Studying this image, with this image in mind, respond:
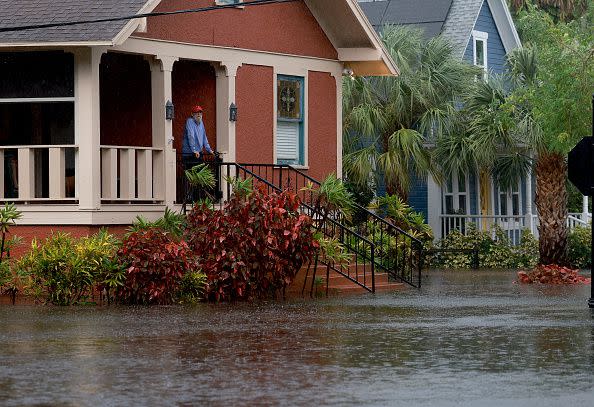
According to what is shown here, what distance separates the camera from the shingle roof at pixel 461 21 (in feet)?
137

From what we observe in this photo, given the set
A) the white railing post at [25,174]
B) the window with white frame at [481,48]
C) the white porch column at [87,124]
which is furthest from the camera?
the window with white frame at [481,48]

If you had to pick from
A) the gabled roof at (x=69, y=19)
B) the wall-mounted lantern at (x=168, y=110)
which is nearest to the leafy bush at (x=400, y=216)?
the wall-mounted lantern at (x=168, y=110)

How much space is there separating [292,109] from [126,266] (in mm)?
7905

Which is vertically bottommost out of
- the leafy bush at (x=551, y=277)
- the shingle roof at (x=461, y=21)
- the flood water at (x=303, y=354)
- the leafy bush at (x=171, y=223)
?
the flood water at (x=303, y=354)

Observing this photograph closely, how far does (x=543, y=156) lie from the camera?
32.5 m

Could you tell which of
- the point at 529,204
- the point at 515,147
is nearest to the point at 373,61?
the point at 515,147

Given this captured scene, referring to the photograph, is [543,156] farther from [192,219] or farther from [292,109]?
[192,219]

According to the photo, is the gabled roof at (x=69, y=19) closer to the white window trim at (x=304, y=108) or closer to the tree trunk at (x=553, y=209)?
the white window trim at (x=304, y=108)

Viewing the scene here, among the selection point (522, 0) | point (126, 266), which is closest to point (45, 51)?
point (126, 266)

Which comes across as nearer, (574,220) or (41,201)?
(41,201)

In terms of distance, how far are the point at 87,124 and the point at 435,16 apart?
70.0 ft

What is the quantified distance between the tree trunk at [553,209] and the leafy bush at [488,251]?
3336mm

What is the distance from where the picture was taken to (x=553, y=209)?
32656 mm

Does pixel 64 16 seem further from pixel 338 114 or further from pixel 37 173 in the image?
pixel 338 114
